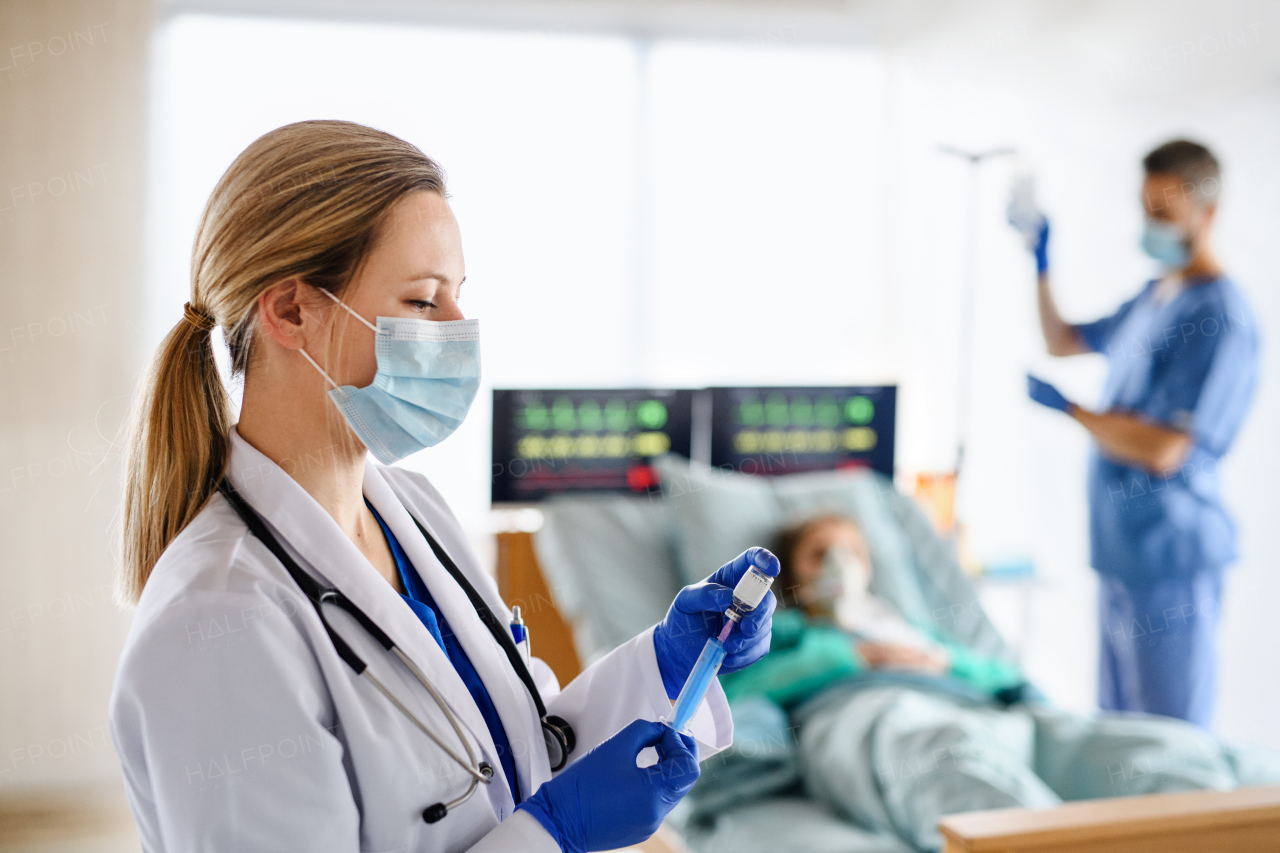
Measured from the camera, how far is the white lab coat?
0.79 metres

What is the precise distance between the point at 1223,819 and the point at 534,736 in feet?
3.22

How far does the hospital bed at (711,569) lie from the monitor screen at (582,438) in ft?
0.23

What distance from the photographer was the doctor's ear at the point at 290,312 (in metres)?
0.94

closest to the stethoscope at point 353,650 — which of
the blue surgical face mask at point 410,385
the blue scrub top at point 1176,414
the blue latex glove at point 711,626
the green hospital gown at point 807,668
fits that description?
the blue surgical face mask at point 410,385

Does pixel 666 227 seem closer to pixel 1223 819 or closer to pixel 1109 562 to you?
pixel 1109 562

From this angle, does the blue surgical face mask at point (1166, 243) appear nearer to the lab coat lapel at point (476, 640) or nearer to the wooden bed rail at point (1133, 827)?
the wooden bed rail at point (1133, 827)

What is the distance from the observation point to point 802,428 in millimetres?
2959

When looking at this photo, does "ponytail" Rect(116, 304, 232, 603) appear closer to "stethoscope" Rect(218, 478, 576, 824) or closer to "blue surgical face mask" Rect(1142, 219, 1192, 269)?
"stethoscope" Rect(218, 478, 576, 824)

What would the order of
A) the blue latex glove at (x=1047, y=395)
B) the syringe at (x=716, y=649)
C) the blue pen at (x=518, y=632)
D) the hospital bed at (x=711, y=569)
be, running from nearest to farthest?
1. the syringe at (x=716, y=649)
2. the blue pen at (x=518, y=632)
3. the hospital bed at (x=711, y=569)
4. the blue latex glove at (x=1047, y=395)

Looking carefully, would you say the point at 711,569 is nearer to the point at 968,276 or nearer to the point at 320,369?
the point at 968,276

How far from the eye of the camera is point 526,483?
2.69 m

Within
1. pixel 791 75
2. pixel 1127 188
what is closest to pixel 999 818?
pixel 1127 188

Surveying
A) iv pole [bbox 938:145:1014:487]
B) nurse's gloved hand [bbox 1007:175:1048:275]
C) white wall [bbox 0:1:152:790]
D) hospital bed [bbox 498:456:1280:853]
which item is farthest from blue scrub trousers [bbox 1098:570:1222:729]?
white wall [bbox 0:1:152:790]

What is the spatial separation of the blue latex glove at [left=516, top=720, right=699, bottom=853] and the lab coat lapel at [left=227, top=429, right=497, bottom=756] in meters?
0.11
